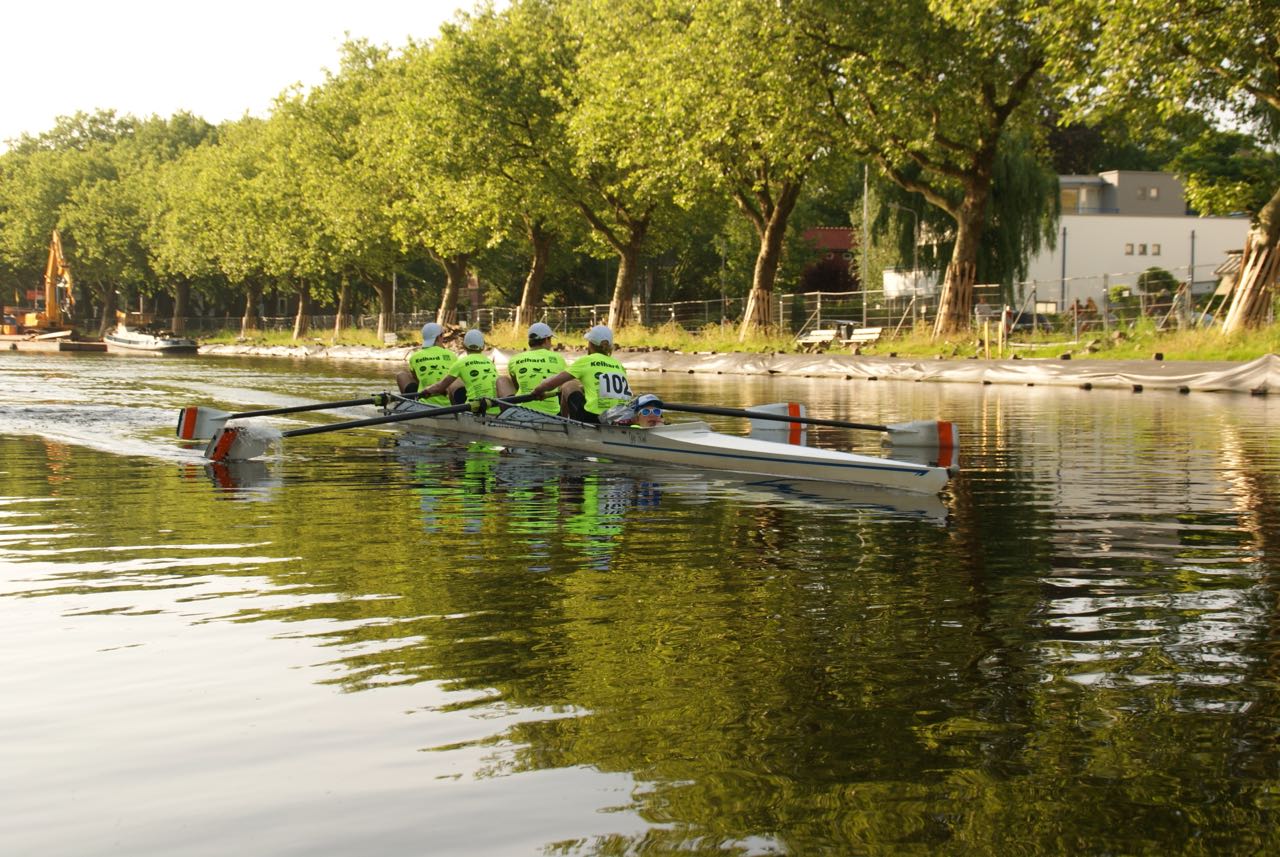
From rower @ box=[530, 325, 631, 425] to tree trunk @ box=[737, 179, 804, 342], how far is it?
3011 centimetres

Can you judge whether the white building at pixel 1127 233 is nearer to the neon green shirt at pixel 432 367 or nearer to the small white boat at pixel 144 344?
the small white boat at pixel 144 344

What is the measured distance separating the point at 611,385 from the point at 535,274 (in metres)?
48.9

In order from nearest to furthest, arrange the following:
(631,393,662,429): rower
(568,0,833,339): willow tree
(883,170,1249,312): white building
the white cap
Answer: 1. (631,393,662,429): rower
2. the white cap
3. (568,0,833,339): willow tree
4. (883,170,1249,312): white building

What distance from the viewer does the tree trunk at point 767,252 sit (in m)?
46.4

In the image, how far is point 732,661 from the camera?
252 inches

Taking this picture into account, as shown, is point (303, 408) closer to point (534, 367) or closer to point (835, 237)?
point (534, 367)

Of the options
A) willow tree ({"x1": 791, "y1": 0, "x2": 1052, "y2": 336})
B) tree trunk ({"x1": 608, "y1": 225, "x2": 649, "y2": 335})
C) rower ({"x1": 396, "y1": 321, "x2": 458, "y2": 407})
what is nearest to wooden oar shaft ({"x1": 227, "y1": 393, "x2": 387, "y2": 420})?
rower ({"x1": 396, "y1": 321, "x2": 458, "y2": 407})

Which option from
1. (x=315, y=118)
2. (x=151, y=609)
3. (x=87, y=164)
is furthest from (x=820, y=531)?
(x=87, y=164)

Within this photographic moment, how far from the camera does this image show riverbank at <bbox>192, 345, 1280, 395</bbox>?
90.0 feet

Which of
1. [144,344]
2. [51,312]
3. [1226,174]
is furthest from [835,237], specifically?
[51,312]

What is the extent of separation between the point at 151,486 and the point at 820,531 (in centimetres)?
691

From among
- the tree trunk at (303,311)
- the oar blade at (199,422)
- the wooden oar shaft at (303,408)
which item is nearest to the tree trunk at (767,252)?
the wooden oar shaft at (303,408)

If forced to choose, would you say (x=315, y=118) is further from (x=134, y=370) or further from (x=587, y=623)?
(x=587, y=623)

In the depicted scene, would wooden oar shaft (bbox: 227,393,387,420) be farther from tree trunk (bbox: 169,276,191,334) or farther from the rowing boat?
tree trunk (bbox: 169,276,191,334)
